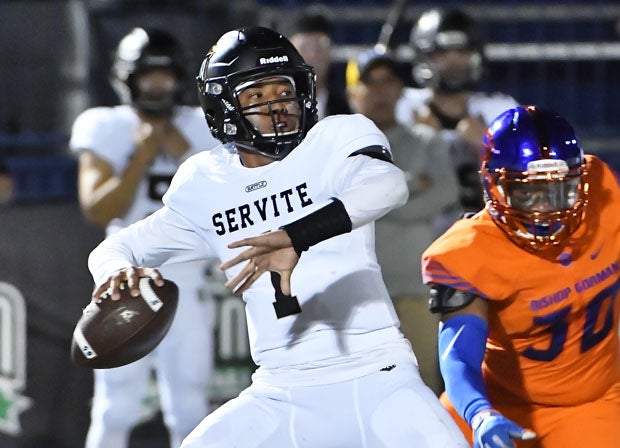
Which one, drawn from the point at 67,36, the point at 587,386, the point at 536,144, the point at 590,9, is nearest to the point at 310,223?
the point at 536,144

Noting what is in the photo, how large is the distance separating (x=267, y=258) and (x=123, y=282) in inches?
19.2

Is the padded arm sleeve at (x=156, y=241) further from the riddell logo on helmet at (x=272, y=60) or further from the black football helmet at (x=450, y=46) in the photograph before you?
the black football helmet at (x=450, y=46)

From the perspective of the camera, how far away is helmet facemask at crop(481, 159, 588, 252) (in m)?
3.96

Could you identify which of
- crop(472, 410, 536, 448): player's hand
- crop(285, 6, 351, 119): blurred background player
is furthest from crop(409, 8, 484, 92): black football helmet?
crop(472, 410, 536, 448): player's hand

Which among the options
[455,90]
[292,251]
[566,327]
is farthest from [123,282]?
[455,90]

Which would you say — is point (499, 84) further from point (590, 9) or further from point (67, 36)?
point (67, 36)

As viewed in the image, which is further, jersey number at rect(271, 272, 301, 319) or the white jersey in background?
the white jersey in background

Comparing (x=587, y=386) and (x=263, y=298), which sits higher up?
(x=263, y=298)

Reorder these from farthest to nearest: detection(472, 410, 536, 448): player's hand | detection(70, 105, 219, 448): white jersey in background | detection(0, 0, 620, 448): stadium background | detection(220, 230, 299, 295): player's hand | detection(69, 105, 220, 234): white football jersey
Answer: detection(0, 0, 620, 448): stadium background
detection(69, 105, 220, 234): white football jersey
detection(70, 105, 219, 448): white jersey in background
detection(220, 230, 299, 295): player's hand
detection(472, 410, 536, 448): player's hand

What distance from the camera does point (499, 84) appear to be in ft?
25.7

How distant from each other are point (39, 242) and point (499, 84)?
2.75 m

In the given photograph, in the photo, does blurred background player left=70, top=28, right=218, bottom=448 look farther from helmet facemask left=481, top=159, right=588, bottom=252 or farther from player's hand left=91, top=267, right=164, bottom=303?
helmet facemask left=481, top=159, right=588, bottom=252

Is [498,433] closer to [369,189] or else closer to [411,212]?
[369,189]

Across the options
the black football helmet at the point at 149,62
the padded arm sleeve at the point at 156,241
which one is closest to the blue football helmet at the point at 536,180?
the padded arm sleeve at the point at 156,241
